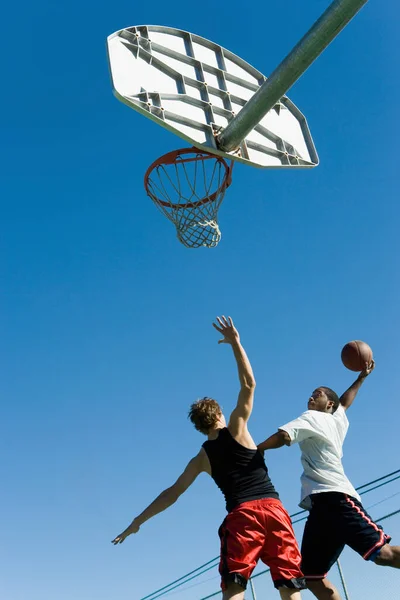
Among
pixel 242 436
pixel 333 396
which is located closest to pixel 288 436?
pixel 242 436

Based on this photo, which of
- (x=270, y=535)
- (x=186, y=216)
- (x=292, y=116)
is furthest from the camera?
(x=292, y=116)

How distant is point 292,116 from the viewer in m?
9.68

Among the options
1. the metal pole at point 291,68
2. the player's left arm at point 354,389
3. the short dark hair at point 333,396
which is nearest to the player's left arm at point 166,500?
the short dark hair at point 333,396

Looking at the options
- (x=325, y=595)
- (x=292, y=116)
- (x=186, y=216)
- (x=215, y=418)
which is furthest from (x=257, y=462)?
(x=292, y=116)

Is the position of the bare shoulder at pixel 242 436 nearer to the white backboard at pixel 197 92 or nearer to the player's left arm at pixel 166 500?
the player's left arm at pixel 166 500

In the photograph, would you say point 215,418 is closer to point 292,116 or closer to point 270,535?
point 270,535

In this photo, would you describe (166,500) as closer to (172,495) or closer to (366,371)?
(172,495)

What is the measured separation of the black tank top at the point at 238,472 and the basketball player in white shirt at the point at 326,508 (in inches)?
8.8

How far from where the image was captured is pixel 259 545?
199 inches

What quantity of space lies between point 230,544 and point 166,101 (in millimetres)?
5278

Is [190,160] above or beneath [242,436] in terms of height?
above

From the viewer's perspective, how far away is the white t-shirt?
5.63 metres

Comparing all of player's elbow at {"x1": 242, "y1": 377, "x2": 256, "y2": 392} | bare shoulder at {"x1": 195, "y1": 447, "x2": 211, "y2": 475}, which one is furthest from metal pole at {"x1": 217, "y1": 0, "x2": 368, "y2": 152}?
bare shoulder at {"x1": 195, "y1": 447, "x2": 211, "y2": 475}

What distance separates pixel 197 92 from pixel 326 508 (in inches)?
215
